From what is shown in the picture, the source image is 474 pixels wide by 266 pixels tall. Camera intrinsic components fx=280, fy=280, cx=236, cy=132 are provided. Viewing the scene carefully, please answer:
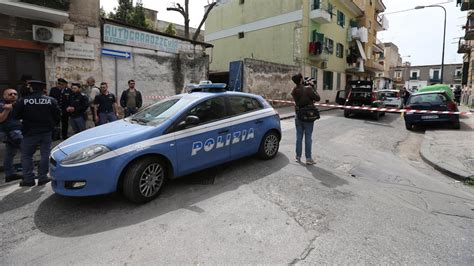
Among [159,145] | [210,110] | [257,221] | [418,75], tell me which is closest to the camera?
[257,221]

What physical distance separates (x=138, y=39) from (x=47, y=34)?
3.12m

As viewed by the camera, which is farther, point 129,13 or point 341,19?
point 341,19

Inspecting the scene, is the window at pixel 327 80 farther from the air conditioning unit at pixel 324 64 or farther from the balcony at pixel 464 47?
the balcony at pixel 464 47

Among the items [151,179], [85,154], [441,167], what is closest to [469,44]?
[441,167]

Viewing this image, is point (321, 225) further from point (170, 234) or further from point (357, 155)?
point (357, 155)

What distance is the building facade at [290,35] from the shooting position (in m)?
21.5

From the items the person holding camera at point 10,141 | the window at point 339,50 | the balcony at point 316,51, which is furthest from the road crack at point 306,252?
the window at point 339,50

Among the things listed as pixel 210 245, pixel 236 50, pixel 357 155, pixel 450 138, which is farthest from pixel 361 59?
pixel 210 245

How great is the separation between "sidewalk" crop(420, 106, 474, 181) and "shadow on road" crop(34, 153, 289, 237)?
395 centimetres

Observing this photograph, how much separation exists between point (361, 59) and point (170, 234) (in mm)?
31772

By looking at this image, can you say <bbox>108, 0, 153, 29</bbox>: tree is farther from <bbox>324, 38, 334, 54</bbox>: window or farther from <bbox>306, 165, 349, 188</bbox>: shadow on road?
<bbox>306, 165, 349, 188</bbox>: shadow on road

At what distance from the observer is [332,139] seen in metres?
8.66

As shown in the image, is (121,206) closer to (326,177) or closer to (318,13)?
(326,177)

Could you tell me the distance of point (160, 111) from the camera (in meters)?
4.65
